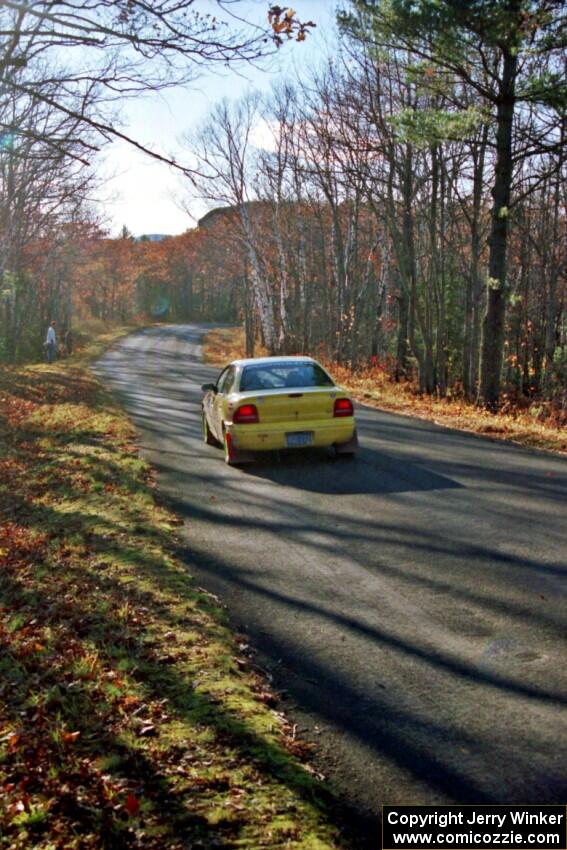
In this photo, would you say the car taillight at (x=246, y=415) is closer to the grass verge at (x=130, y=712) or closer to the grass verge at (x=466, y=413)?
the grass verge at (x=130, y=712)

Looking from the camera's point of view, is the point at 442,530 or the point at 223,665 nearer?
the point at 223,665

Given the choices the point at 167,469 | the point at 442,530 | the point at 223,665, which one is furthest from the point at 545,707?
the point at 167,469

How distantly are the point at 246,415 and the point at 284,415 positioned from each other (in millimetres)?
537

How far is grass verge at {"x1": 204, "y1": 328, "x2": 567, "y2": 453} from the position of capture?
13.3m

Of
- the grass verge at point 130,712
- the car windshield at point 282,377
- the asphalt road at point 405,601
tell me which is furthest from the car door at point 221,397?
the grass verge at point 130,712

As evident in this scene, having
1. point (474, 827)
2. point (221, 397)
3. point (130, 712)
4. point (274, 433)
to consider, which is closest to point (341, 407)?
point (274, 433)

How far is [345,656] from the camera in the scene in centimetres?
462

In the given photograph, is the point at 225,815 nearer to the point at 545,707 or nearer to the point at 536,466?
the point at 545,707

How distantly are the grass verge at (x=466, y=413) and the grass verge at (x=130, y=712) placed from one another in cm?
752

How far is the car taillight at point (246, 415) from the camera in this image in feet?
35.2

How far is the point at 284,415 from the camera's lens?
35.3 feet

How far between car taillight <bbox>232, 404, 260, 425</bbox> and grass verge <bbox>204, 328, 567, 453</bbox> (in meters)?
4.79

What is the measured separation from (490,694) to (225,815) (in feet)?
5.53

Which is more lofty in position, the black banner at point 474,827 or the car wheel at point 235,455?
the car wheel at point 235,455
